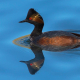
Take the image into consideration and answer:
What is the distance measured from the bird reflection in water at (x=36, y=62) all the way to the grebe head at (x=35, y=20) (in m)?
0.79

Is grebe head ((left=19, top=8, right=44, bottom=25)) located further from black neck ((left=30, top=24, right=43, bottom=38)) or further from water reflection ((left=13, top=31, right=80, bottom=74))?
water reflection ((left=13, top=31, right=80, bottom=74))

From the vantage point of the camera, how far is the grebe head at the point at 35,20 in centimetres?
732

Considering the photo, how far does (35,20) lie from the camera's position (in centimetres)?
753

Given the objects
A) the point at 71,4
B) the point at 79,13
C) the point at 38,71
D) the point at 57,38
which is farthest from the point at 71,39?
the point at 71,4

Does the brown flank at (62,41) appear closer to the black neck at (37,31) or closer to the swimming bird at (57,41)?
the swimming bird at (57,41)

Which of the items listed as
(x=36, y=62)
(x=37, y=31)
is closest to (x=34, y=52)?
(x=36, y=62)

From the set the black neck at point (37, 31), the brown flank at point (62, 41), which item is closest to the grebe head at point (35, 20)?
the black neck at point (37, 31)

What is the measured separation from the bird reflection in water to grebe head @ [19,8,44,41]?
0.79m

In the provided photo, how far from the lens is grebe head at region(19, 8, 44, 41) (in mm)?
7320

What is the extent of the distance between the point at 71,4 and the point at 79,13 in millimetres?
735

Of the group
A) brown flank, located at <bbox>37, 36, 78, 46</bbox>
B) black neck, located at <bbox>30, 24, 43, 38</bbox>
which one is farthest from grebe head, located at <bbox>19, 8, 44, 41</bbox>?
brown flank, located at <bbox>37, 36, 78, 46</bbox>

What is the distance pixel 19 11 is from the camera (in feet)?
30.7

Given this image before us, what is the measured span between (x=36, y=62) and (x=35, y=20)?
164 centimetres

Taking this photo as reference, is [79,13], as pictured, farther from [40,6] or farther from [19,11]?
[19,11]
